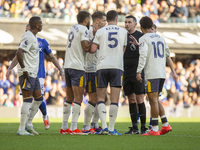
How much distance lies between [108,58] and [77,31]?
797mm

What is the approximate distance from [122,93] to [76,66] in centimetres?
1347

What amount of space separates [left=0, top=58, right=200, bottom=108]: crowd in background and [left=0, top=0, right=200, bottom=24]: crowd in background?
2.32 meters

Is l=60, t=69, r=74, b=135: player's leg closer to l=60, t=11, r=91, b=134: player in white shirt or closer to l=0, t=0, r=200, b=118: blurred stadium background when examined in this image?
l=60, t=11, r=91, b=134: player in white shirt

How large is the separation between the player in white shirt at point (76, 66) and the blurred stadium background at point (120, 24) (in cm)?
1124

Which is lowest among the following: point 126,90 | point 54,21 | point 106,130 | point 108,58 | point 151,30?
point 106,130

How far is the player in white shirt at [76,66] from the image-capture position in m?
8.54

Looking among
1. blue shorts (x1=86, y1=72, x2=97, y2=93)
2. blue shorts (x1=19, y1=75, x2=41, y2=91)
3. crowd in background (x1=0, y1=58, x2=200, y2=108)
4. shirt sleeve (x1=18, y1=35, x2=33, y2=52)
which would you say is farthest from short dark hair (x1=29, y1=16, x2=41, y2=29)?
crowd in background (x1=0, y1=58, x2=200, y2=108)

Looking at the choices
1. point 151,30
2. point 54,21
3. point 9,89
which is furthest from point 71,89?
point 54,21

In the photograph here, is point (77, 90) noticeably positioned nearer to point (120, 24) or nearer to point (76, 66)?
point (76, 66)

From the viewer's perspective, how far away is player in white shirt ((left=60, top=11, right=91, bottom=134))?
336 inches

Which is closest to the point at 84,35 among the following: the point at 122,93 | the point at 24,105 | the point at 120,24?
the point at 24,105

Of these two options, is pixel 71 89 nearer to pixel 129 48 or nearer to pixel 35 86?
pixel 35 86

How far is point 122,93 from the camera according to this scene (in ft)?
72.0

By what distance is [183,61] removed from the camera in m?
25.8
